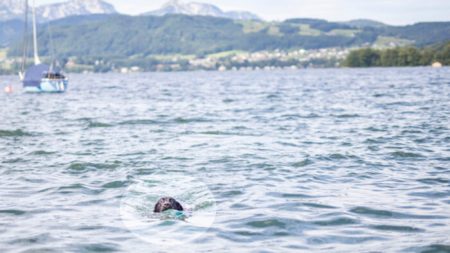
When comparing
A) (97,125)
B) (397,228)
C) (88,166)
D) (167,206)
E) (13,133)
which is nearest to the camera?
(397,228)

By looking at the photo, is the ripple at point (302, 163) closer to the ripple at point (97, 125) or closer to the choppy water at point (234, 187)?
the choppy water at point (234, 187)

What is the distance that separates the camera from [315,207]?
38.7 feet

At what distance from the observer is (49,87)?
67938mm

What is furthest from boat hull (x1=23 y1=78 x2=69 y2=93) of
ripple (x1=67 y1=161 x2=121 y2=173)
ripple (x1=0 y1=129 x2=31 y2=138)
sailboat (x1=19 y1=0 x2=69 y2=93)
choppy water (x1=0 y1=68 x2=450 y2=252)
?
ripple (x1=67 y1=161 x2=121 y2=173)

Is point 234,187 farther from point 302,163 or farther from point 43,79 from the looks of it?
point 43,79

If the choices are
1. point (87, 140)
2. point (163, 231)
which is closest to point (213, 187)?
point (163, 231)

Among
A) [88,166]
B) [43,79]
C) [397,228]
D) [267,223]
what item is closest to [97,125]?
[88,166]

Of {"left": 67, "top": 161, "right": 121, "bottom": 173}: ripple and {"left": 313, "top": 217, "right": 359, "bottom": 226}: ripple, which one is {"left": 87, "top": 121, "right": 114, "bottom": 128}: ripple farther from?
{"left": 313, "top": 217, "right": 359, "bottom": 226}: ripple

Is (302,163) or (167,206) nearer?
(167,206)

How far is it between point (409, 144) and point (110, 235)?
43.4 ft

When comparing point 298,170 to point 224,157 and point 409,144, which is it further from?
point 409,144

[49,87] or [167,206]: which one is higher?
[167,206]

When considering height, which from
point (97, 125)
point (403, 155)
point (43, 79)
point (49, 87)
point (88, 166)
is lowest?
point (49, 87)

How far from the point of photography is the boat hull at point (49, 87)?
220 feet
